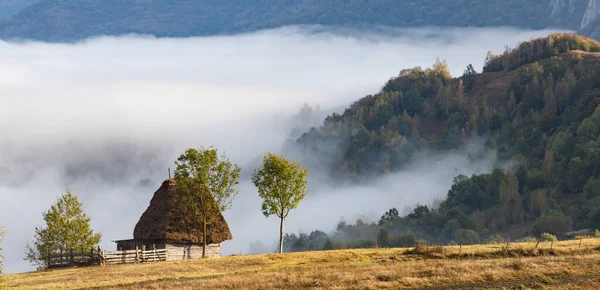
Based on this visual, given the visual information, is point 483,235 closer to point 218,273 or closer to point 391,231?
point 391,231

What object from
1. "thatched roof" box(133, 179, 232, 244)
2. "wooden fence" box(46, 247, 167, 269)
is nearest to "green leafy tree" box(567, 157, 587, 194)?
"thatched roof" box(133, 179, 232, 244)

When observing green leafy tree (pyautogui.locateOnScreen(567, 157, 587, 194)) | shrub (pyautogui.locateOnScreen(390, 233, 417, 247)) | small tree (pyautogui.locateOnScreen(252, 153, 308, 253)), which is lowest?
shrub (pyautogui.locateOnScreen(390, 233, 417, 247))

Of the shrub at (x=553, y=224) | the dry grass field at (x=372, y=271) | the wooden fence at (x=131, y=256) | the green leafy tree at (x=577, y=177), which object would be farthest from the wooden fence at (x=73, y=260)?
the green leafy tree at (x=577, y=177)

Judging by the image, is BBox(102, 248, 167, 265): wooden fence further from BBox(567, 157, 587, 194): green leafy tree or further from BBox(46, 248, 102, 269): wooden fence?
BBox(567, 157, 587, 194): green leafy tree

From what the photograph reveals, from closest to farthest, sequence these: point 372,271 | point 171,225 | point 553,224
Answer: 1. point 372,271
2. point 171,225
3. point 553,224

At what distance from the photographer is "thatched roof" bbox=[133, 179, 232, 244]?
86438 mm

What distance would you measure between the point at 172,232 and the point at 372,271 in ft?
127

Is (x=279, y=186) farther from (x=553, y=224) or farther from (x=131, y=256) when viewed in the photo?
(x=553, y=224)

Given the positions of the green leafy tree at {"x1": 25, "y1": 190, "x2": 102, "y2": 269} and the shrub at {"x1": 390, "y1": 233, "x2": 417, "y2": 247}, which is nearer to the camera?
the green leafy tree at {"x1": 25, "y1": 190, "x2": 102, "y2": 269}

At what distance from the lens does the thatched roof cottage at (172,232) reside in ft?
283

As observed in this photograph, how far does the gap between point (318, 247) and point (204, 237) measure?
113764 mm

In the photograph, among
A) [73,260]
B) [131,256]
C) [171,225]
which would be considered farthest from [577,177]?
[73,260]

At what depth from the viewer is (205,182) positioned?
271 feet

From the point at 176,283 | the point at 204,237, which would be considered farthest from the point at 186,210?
the point at 176,283
